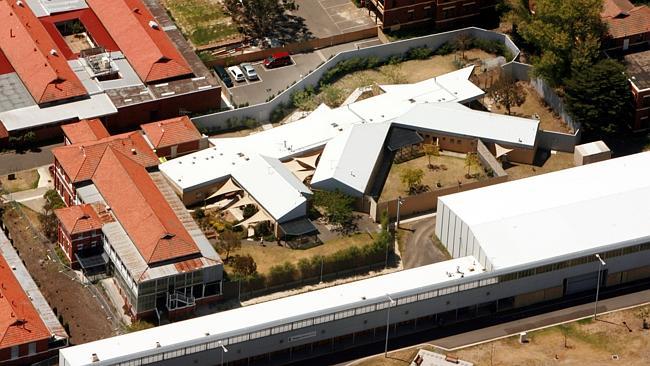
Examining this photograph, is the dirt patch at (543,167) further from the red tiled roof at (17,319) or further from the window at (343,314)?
the red tiled roof at (17,319)

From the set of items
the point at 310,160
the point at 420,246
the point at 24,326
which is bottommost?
the point at 420,246

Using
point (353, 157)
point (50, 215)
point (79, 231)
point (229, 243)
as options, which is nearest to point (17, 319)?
point (79, 231)

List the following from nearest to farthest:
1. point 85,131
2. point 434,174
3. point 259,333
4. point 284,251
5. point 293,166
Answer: point 259,333 → point 284,251 → point 85,131 → point 293,166 → point 434,174

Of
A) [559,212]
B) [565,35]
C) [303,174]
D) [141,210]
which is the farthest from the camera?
[565,35]

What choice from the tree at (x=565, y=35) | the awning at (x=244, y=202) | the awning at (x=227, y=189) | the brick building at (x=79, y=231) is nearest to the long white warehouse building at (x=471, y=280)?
the tree at (x=565, y=35)

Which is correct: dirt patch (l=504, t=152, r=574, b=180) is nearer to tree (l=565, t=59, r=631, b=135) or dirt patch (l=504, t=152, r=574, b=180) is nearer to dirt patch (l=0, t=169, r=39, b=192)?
tree (l=565, t=59, r=631, b=135)

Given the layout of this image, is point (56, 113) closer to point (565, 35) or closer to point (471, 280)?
point (471, 280)
